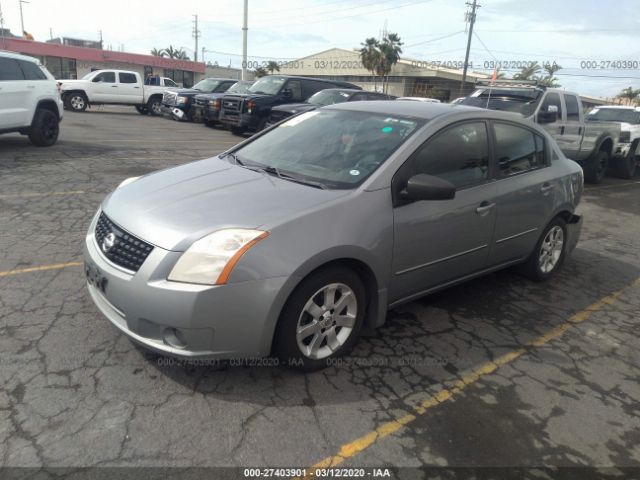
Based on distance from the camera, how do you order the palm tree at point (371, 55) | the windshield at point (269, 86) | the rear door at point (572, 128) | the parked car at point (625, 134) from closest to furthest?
the rear door at point (572, 128), the parked car at point (625, 134), the windshield at point (269, 86), the palm tree at point (371, 55)

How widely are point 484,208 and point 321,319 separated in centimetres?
165

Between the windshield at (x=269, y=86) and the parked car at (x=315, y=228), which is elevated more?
the windshield at (x=269, y=86)

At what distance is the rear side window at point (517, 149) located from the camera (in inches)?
158

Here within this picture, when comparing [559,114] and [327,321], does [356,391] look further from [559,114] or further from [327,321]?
[559,114]

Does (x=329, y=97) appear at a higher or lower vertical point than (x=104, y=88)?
higher

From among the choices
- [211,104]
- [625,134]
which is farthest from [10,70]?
[625,134]

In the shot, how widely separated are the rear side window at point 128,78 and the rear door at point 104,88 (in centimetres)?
31

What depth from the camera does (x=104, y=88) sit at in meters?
19.9

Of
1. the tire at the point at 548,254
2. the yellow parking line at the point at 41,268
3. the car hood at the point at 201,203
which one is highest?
the car hood at the point at 201,203

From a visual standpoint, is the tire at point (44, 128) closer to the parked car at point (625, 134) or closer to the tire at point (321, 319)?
the tire at point (321, 319)

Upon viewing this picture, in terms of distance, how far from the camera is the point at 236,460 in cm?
230

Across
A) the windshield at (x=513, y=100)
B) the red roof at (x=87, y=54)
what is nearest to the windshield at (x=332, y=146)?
the windshield at (x=513, y=100)

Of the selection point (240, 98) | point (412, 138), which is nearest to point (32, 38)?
point (240, 98)

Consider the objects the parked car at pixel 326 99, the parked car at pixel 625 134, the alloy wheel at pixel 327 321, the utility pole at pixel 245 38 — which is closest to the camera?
the alloy wheel at pixel 327 321
